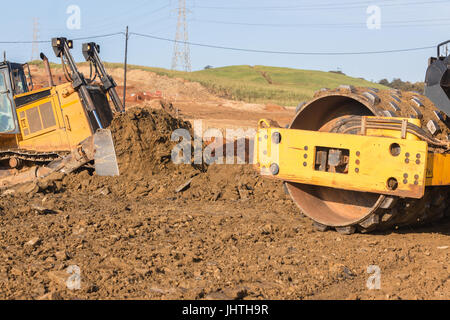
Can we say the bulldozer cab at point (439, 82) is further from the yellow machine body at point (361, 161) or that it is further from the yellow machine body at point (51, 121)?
the yellow machine body at point (51, 121)

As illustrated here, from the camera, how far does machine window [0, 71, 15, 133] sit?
10672 mm

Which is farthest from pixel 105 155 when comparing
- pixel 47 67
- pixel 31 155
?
pixel 47 67

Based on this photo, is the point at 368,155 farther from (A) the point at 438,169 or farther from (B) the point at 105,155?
(B) the point at 105,155

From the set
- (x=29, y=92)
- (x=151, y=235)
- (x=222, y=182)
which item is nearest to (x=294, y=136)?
(x=151, y=235)

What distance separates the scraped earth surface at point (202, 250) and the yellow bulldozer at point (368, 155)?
310 mm

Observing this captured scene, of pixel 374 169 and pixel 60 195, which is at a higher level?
pixel 374 169

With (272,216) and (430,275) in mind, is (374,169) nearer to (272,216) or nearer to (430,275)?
(430,275)

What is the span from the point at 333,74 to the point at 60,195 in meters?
77.5

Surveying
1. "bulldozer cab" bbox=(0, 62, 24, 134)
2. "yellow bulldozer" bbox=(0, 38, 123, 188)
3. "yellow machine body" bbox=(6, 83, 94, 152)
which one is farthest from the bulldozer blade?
"bulldozer cab" bbox=(0, 62, 24, 134)

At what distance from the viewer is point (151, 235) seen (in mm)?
5703

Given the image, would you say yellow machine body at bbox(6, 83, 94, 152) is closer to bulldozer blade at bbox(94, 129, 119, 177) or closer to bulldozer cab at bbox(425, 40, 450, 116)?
bulldozer blade at bbox(94, 129, 119, 177)

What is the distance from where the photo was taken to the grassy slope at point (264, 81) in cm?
4649
